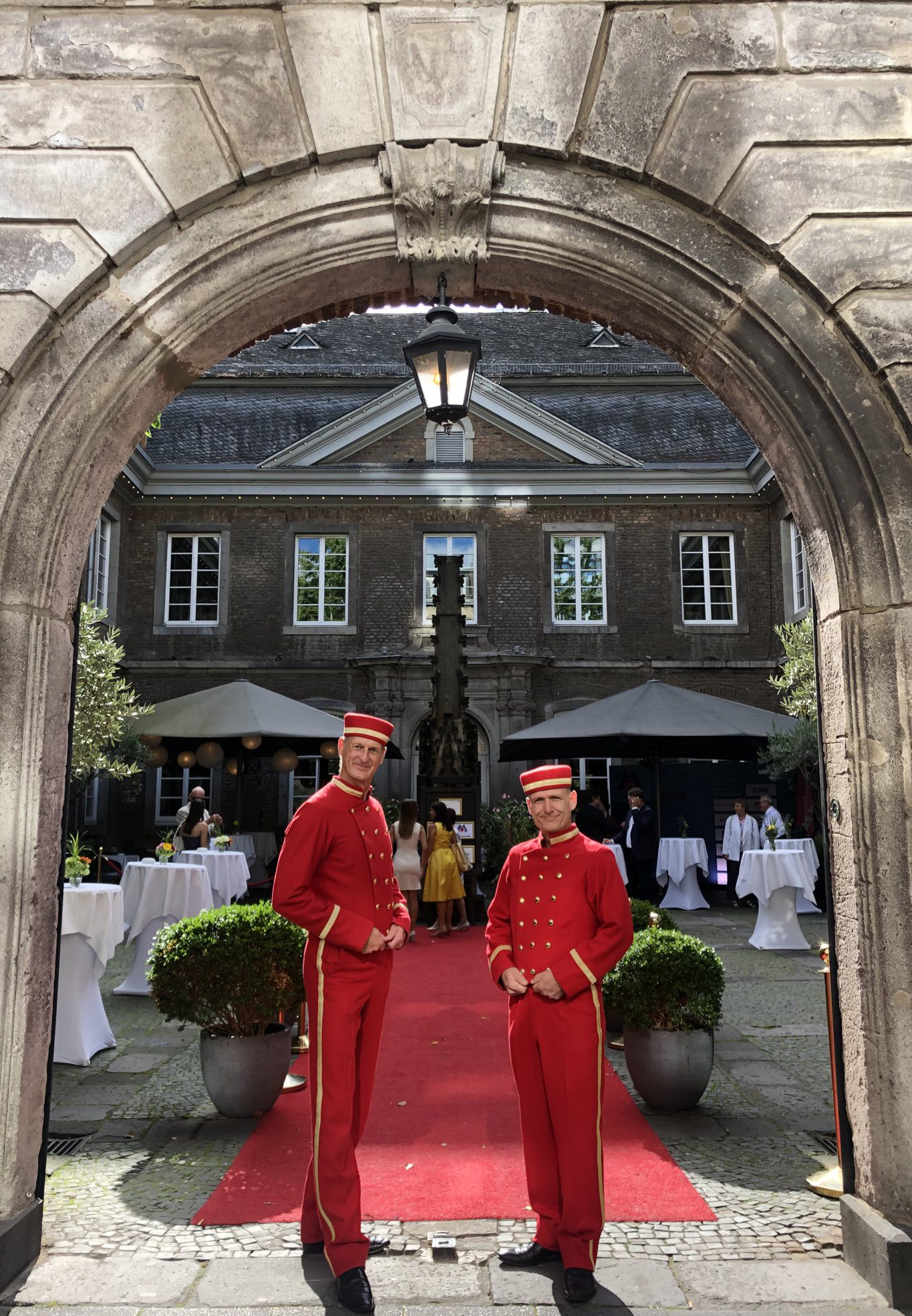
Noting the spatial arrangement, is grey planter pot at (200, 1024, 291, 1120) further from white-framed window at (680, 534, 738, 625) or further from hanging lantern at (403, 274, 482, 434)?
white-framed window at (680, 534, 738, 625)

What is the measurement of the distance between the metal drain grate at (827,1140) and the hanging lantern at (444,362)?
3.79m

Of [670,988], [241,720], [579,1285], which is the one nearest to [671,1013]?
[670,988]

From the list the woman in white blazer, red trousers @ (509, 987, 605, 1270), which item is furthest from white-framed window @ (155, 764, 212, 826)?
red trousers @ (509, 987, 605, 1270)

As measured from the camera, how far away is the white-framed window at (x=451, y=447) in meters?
20.8

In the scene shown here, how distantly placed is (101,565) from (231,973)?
611 inches

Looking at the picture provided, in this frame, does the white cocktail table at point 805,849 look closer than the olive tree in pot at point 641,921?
No

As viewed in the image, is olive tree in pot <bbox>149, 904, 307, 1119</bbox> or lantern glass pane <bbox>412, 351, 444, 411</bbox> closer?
lantern glass pane <bbox>412, 351, 444, 411</bbox>

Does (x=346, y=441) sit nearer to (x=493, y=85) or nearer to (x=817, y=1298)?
(x=493, y=85)

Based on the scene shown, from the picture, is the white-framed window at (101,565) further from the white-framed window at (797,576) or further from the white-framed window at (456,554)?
the white-framed window at (797,576)

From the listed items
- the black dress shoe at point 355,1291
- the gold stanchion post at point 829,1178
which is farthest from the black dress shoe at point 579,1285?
the gold stanchion post at point 829,1178

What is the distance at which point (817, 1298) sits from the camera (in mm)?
3455

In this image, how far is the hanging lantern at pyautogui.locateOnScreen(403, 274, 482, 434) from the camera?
185 inches

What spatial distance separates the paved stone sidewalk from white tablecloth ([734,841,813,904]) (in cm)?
294

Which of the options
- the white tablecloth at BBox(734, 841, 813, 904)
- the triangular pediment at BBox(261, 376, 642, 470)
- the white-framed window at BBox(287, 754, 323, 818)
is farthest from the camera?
the triangular pediment at BBox(261, 376, 642, 470)
